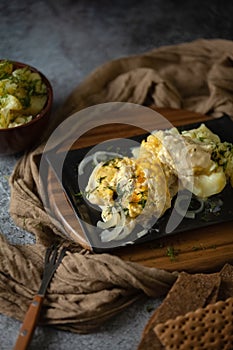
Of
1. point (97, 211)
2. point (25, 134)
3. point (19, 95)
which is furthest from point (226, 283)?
point (19, 95)

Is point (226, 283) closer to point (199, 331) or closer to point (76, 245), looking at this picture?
point (199, 331)

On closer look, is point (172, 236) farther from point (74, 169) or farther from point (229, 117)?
point (229, 117)

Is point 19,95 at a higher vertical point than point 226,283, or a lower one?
higher

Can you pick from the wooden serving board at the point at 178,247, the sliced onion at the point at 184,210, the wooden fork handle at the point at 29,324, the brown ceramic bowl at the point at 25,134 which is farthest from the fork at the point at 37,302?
the brown ceramic bowl at the point at 25,134

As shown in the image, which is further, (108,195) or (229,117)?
(229,117)

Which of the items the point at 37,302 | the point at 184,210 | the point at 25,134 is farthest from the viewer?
the point at 25,134

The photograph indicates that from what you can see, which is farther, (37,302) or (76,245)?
(76,245)

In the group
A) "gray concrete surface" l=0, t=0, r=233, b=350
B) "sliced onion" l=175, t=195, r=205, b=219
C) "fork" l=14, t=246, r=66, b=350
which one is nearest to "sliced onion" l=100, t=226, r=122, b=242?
"fork" l=14, t=246, r=66, b=350

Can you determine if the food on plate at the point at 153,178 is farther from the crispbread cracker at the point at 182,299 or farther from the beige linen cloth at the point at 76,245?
the crispbread cracker at the point at 182,299

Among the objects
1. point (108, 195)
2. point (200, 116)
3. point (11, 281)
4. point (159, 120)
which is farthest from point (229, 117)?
point (11, 281)
